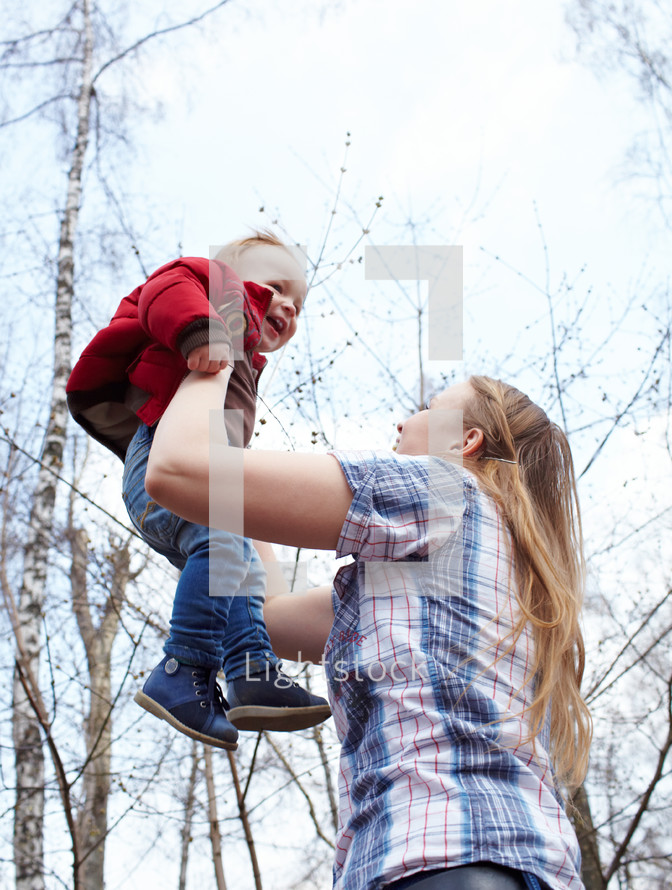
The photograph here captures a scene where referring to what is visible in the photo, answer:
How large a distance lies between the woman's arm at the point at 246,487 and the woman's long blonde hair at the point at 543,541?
1.10 ft

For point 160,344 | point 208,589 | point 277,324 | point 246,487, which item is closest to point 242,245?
point 277,324

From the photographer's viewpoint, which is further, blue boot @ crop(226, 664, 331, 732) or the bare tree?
the bare tree

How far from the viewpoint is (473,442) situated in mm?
1493

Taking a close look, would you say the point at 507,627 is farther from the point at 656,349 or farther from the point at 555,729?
the point at 656,349

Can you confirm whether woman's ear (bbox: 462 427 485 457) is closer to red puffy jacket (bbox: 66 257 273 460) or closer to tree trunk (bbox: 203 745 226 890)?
red puffy jacket (bbox: 66 257 273 460)

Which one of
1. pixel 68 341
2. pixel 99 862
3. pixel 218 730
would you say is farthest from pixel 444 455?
pixel 99 862

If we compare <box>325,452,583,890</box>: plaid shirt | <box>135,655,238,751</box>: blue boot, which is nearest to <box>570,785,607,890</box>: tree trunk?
<box>135,655,238,751</box>: blue boot

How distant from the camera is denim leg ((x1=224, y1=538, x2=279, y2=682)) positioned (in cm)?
160

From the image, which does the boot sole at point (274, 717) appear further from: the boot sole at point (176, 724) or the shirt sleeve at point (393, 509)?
the shirt sleeve at point (393, 509)

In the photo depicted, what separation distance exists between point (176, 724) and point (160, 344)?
2.46ft

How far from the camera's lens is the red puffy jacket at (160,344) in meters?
1.43

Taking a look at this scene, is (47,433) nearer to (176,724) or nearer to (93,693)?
(93,693)

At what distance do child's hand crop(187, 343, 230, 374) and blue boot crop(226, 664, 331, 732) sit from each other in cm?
65

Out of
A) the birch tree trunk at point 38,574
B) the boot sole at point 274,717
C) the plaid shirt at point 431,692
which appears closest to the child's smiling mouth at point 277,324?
the plaid shirt at point 431,692
